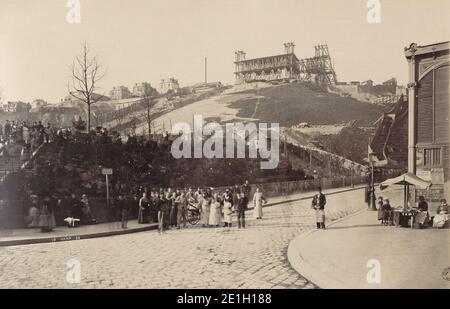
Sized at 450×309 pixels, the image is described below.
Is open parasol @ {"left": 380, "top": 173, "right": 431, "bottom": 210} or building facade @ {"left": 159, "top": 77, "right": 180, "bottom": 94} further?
building facade @ {"left": 159, "top": 77, "right": 180, "bottom": 94}

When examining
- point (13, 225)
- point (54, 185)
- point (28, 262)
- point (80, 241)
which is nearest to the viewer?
point (28, 262)

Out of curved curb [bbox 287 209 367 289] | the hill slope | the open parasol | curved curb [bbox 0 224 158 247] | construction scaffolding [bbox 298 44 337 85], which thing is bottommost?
curved curb [bbox 0 224 158 247]

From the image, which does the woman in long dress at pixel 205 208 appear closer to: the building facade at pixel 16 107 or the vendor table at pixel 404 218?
the vendor table at pixel 404 218

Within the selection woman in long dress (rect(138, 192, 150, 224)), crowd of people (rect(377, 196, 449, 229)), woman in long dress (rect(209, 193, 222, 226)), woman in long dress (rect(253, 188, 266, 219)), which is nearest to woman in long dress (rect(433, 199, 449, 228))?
crowd of people (rect(377, 196, 449, 229))

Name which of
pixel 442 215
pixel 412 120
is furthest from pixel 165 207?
pixel 442 215

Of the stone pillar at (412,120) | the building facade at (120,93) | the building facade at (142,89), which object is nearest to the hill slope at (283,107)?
the stone pillar at (412,120)

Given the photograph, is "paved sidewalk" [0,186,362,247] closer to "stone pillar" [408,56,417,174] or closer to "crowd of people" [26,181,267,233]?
"crowd of people" [26,181,267,233]
